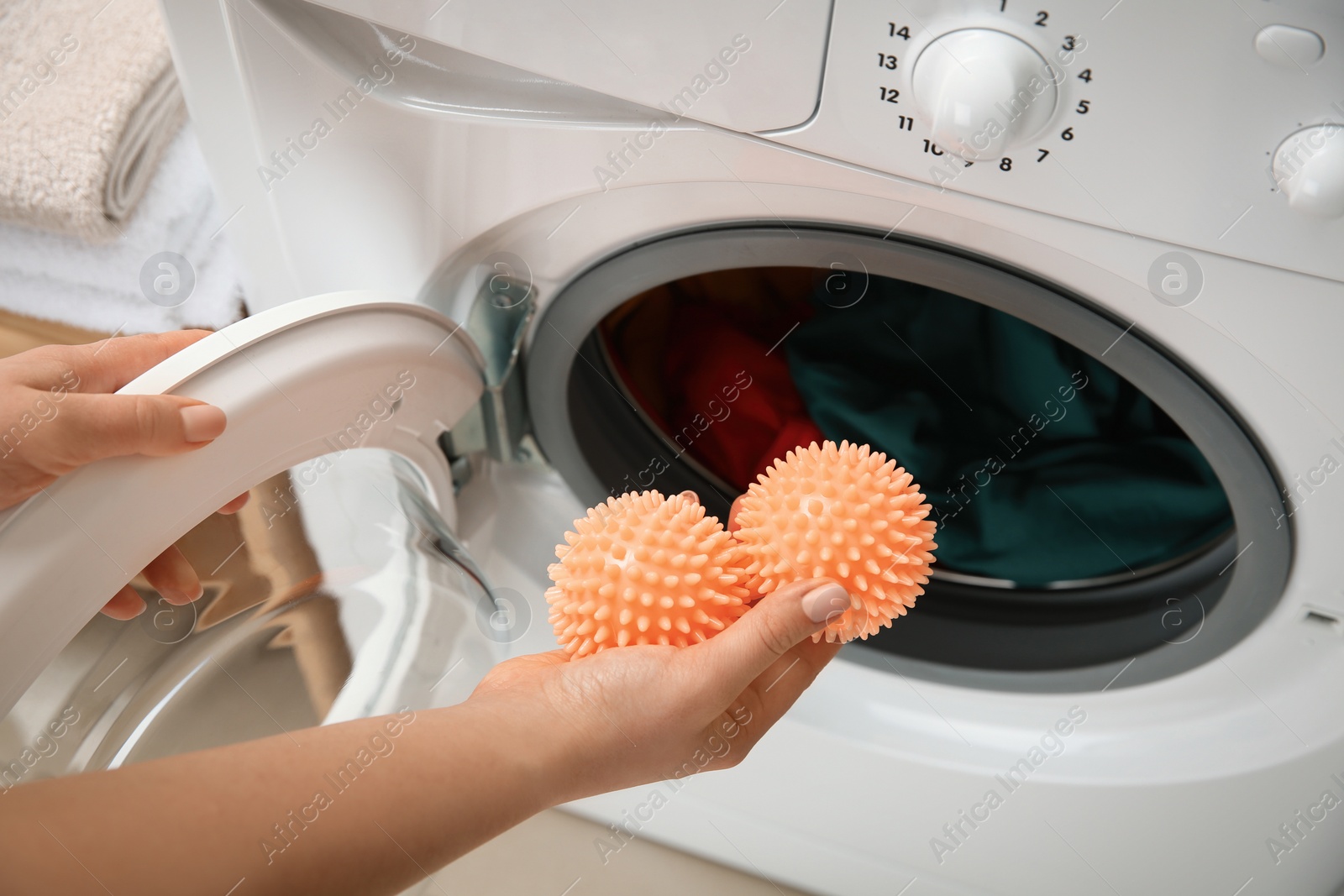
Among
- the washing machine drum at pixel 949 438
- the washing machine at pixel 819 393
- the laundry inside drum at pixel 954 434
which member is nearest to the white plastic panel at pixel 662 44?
the washing machine at pixel 819 393

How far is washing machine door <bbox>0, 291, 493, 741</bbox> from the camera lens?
41 cm

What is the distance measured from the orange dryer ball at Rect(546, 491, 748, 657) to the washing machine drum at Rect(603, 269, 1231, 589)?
13.3 inches

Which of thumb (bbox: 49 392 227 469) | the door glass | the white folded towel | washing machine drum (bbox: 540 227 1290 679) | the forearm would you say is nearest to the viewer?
the forearm

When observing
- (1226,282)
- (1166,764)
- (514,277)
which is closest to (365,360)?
(514,277)

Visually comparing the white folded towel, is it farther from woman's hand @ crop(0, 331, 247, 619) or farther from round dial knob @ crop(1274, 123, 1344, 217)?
round dial knob @ crop(1274, 123, 1344, 217)

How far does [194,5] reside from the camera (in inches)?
19.9

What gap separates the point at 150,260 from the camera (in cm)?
80

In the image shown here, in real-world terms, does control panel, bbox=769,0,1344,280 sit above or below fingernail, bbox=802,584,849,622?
above

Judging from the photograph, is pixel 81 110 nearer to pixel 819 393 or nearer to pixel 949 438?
pixel 819 393

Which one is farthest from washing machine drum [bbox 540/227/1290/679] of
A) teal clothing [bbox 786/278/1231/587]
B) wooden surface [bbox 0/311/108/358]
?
wooden surface [bbox 0/311/108/358]

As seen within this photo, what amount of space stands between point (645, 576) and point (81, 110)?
680 millimetres

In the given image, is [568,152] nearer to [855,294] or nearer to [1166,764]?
[855,294]

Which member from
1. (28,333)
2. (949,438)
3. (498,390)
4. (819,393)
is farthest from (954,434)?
(28,333)

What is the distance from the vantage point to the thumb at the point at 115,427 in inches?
15.6
